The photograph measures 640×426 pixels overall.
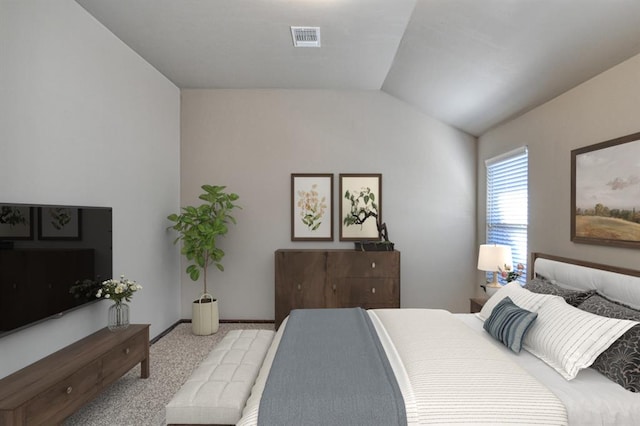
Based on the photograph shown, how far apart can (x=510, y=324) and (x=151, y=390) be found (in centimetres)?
271

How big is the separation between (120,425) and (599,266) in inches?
135

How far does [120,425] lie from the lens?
2.53 meters

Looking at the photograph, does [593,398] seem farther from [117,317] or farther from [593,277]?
[117,317]

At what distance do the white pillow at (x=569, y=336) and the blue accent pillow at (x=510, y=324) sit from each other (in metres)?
0.06

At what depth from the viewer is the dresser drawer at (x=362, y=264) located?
4418mm

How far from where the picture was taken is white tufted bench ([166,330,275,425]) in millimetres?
1903

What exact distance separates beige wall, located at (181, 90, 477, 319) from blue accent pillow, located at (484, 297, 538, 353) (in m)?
2.41

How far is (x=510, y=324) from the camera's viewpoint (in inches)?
92.3

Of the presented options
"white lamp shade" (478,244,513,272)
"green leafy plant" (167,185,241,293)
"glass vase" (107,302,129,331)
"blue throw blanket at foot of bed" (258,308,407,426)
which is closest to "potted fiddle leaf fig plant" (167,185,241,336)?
"green leafy plant" (167,185,241,293)

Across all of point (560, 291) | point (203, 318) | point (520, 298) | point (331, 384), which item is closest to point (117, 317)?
point (203, 318)

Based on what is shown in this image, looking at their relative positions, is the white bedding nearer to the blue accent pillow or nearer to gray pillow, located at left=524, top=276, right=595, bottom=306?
the blue accent pillow

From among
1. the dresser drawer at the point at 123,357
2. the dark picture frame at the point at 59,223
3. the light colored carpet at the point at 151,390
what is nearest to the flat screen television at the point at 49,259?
the dark picture frame at the point at 59,223

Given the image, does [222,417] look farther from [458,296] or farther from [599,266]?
[458,296]

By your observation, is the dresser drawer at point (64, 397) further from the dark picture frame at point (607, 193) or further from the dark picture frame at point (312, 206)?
the dark picture frame at point (607, 193)
